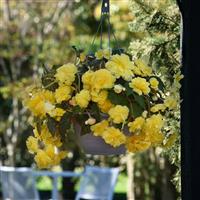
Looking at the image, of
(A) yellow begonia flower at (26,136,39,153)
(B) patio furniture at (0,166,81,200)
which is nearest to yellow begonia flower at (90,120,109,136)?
(A) yellow begonia flower at (26,136,39,153)

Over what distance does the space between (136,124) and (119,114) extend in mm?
53

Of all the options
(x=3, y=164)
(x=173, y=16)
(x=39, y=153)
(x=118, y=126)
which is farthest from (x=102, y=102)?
(x=3, y=164)

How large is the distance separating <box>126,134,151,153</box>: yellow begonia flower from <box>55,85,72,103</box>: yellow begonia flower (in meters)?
0.21

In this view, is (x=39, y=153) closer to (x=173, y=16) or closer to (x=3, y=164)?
(x=173, y=16)

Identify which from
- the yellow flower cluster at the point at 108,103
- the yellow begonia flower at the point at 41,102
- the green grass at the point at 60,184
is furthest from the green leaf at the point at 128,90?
the green grass at the point at 60,184

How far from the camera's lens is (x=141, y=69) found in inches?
72.3

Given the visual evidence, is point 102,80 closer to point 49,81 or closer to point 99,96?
point 99,96

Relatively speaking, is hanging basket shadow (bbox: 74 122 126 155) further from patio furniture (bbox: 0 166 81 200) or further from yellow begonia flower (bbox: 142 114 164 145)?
patio furniture (bbox: 0 166 81 200)

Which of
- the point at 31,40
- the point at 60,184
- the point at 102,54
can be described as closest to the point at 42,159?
the point at 102,54

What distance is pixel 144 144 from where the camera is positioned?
178 centimetres

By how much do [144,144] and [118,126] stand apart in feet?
0.34

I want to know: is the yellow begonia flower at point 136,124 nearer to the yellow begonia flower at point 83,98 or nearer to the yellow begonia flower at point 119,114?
the yellow begonia flower at point 119,114

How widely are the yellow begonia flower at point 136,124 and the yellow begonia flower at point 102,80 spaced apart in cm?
11

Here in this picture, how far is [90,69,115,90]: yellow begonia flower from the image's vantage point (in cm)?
174
